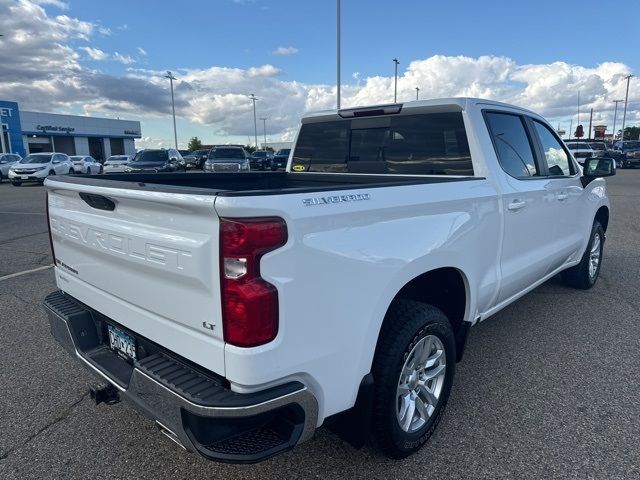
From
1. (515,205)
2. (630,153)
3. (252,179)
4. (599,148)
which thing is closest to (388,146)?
(515,205)

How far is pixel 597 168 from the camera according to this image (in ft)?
15.4

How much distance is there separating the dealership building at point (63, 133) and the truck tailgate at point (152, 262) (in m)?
49.2

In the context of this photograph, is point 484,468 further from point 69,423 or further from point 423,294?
point 69,423

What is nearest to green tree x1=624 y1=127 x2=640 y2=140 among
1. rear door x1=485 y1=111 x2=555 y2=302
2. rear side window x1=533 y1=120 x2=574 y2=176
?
rear side window x1=533 y1=120 x2=574 y2=176

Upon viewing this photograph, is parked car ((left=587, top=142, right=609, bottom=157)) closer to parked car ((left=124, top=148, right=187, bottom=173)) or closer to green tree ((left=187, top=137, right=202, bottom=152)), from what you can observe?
parked car ((left=124, top=148, right=187, bottom=173))

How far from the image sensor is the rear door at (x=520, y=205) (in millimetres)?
3369

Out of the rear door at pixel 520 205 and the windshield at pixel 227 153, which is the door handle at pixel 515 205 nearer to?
the rear door at pixel 520 205

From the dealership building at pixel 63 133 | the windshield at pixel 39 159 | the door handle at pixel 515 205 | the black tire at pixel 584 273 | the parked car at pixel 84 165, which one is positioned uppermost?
the dealership building at pixel 63 133

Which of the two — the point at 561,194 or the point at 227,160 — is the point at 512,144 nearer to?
the point at 561,194

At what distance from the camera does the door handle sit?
3.29 metres

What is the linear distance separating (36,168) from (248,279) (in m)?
26.3

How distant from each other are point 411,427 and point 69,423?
210cm

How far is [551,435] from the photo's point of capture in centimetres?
278

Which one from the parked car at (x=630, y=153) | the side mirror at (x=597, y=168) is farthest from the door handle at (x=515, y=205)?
the parked car at (x=630, y=153)
